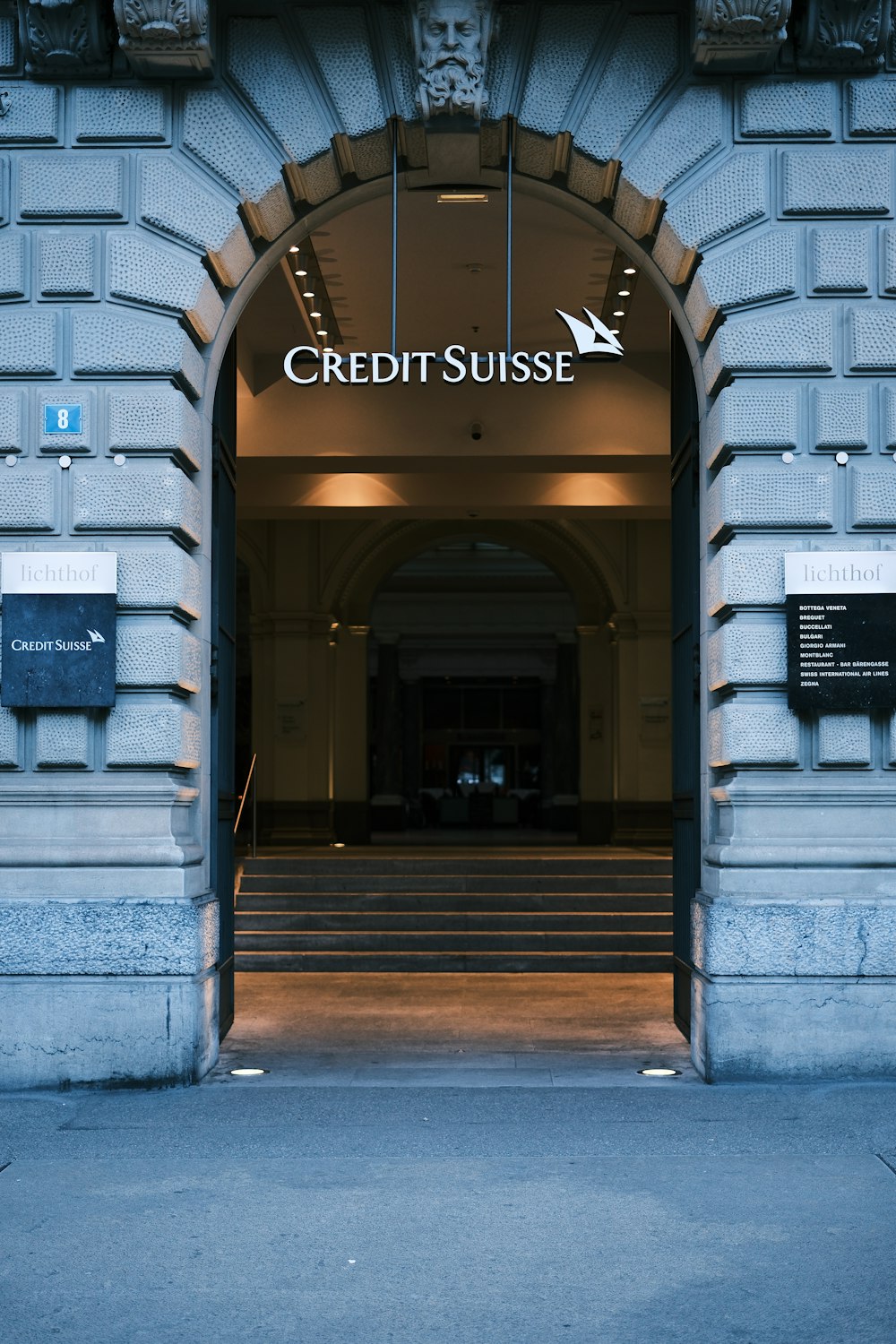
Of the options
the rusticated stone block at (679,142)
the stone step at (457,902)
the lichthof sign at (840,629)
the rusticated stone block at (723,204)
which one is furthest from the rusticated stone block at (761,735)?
the stone step at (457,902)

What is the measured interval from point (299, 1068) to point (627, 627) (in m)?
14.4

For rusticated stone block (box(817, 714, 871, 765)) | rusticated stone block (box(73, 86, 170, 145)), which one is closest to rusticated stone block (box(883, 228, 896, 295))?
rusticated stone block (box(817, 714, 871, 765))

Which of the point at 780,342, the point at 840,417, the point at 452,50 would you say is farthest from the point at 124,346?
the point at 840,417

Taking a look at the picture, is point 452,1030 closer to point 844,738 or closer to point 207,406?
point 844,738

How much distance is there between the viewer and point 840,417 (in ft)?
25.5

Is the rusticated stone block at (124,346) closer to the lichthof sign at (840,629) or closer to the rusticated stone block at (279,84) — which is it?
the rusticated stone block at (279,84)

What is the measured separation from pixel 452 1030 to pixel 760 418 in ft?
13.9

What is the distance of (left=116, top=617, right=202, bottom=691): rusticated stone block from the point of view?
7.61 metres

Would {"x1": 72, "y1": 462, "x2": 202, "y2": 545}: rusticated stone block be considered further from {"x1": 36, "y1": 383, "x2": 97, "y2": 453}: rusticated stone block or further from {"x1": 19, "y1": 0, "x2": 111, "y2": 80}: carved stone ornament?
{"x1": 19, "y1": 0, "x2": 111, "y2": 80}: carved stone ornament

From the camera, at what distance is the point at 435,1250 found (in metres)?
4.73

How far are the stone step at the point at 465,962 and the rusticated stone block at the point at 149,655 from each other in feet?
17.5

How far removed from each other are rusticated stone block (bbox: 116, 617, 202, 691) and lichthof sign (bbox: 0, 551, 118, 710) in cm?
6

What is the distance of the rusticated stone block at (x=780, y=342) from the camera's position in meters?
7.80

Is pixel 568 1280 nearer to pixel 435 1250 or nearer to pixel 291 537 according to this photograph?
pixel 435 1250
